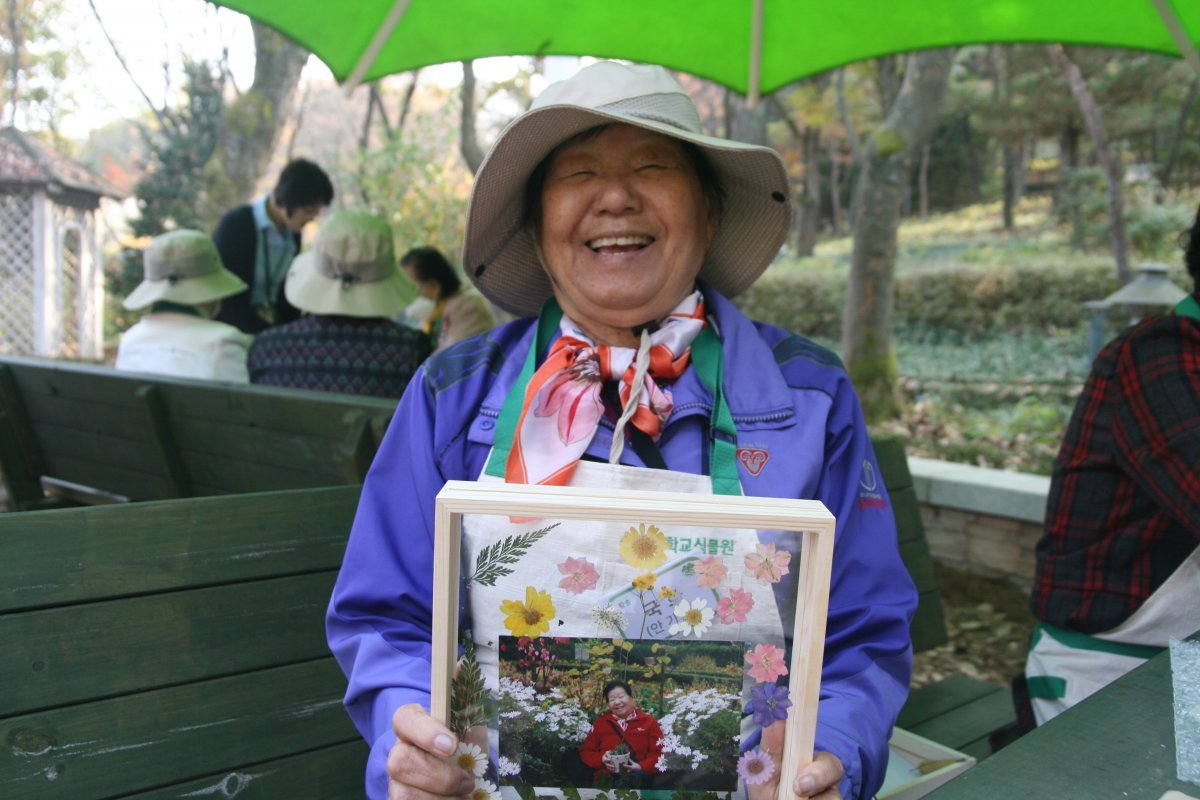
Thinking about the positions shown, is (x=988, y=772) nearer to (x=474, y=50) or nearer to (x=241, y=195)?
(x=474, y=50)

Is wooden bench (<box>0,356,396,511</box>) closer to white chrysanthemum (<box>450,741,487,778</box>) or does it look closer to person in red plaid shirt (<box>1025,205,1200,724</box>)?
white chrysanthemum (<box>450,741,487,778</box>)

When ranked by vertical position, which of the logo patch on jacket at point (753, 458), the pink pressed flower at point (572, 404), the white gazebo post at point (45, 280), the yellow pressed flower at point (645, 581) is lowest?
the white gazebo post at point (45, 280)

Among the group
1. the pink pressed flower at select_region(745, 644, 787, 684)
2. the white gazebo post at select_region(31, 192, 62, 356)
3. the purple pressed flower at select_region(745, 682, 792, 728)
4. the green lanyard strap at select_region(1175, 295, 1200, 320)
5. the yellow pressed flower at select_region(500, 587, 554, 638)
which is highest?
the green lanyard strap at select_region(1175, 295, 1200, 320)

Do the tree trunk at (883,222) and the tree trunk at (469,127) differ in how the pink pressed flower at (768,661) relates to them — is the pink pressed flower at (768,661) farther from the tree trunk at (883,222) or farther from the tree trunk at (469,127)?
the tree trunk at (469,127)

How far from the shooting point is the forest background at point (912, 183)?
7113 mm

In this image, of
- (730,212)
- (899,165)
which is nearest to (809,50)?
(730,212)

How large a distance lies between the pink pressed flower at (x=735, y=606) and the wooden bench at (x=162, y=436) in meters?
1.58

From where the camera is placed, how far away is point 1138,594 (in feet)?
6.46

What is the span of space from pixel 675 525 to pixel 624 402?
0.54m

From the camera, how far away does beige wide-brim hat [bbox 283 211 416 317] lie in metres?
3.77

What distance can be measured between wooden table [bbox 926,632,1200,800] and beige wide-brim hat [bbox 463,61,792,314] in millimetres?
991

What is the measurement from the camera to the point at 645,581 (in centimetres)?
108

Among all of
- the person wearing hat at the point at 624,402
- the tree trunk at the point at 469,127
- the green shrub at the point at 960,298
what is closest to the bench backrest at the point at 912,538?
the person wearing hat at the point at 624,402

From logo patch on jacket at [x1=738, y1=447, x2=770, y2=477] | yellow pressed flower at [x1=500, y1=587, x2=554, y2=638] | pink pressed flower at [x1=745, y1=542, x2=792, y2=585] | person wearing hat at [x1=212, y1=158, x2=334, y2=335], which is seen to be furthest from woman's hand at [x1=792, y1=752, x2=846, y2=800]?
person wearing hat at [x1=212, y1=158, x2=334, y2=335]
